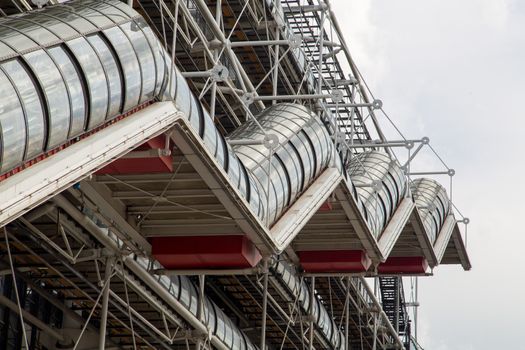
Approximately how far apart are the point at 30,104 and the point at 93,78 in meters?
1.83

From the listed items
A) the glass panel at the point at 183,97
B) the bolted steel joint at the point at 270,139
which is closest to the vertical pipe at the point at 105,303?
the bolted steel joint at the point at 270,139

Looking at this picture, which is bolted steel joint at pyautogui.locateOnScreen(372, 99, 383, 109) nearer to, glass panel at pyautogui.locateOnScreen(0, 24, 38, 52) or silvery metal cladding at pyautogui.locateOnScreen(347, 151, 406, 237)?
silvery metal cladding at pyautogui.locateOnScreen(347, 151, 406, 237)

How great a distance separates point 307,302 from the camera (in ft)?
120

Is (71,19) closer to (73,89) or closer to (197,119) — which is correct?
(73,89)

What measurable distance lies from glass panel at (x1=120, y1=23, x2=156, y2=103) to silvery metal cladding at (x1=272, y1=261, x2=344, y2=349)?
13.0 m

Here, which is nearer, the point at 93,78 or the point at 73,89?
the point at 73,89

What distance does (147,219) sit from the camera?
24141 mm

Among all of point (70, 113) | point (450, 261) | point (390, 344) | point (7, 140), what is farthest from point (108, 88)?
point (390, 344)

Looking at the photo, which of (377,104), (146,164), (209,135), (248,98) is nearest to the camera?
(146,164)

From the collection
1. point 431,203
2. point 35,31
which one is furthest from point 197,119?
point 431,203

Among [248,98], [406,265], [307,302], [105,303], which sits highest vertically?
[406,265]

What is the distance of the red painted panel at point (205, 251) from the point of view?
24094mm

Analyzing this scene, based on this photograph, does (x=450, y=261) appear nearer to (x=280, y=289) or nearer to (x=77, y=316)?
(x=280, y=289)

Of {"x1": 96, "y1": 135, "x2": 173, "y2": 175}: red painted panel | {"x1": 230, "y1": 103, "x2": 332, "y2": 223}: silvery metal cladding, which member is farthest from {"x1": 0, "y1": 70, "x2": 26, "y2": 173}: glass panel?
{"x1": 230, "y1": 103, "x2": 332, "y2": 223}: silvery metal cladding
